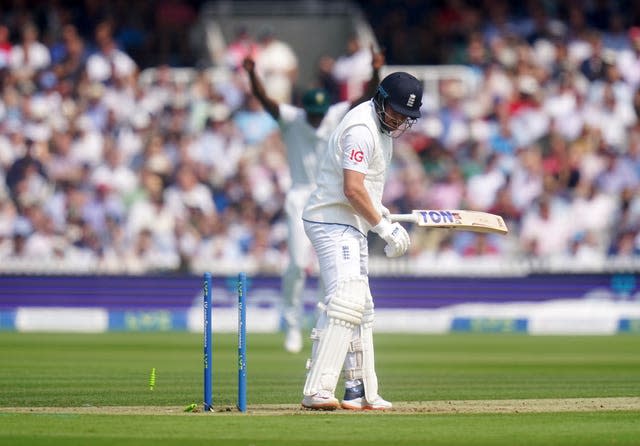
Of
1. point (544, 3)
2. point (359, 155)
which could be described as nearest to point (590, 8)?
point (544, 3)

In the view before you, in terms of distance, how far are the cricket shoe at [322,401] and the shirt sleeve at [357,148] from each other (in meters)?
1.33

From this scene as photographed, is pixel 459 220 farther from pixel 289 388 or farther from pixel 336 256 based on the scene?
pixel 289 388

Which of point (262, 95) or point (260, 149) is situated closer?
point (262, 95)

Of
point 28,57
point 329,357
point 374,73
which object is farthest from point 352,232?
point 28,57

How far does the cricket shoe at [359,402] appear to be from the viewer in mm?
8414

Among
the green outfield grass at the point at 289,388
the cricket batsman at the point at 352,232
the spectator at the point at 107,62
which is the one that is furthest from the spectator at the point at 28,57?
the cricket batsman at the point at 352,232

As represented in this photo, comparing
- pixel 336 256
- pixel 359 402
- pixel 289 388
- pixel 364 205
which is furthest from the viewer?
A: pixel 289 388

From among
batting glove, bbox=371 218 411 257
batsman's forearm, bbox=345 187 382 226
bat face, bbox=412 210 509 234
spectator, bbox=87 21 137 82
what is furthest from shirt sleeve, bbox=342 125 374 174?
spectator, bbox=87 21 137 82

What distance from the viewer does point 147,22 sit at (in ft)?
74.6

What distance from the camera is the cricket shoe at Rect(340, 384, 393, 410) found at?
8.41m

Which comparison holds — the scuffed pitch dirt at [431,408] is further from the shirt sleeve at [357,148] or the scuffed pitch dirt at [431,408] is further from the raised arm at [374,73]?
the raised arm at [374,73]

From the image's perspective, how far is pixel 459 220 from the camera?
8531 mm

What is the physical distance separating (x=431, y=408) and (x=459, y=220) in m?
1.16

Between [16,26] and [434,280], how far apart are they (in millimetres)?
8335
